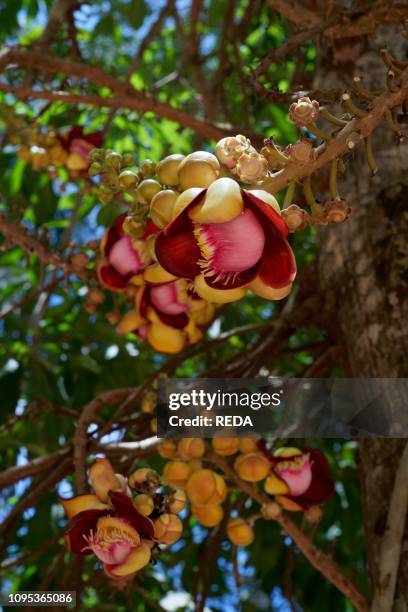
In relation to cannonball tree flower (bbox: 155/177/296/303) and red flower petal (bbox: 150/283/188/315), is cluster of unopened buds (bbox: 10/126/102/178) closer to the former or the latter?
red flower petal (bbox: 150/283/188/315)

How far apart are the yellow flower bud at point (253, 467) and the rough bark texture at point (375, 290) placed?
0.69ft

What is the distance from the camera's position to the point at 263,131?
3.02 metres

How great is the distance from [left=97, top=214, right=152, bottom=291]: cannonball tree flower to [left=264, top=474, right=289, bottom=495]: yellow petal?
0.41 meters

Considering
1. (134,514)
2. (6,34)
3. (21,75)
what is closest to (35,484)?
(134,514)

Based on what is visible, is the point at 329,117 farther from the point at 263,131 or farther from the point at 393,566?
the point at 263,131

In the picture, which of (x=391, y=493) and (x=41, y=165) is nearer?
(x=391, y=493)

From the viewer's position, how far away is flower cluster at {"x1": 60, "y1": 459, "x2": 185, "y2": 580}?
1176 mm

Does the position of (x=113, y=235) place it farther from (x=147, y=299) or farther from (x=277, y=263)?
(x=277, y=263)

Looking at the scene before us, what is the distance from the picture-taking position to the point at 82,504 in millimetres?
1224

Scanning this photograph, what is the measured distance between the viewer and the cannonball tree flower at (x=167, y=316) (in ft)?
4.75

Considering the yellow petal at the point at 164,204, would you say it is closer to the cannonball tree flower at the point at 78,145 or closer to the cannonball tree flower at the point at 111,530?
the cannonball tree flower at the point at 111,530

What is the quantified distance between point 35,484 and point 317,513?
60 centimetres

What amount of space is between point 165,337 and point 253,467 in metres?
0.29

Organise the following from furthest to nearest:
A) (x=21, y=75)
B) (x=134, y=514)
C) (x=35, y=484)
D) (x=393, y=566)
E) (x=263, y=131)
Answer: (x=263, y=131), (x=21, y=75), (x=35, y=484), (x=393, y=566), (x=134, y=514)
